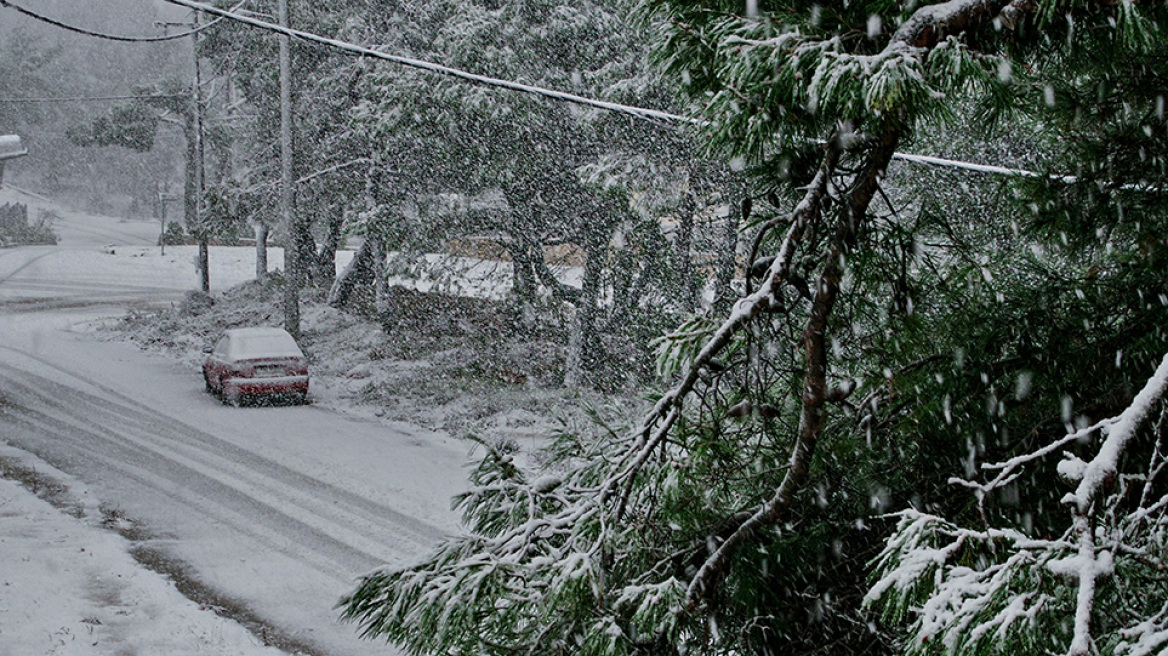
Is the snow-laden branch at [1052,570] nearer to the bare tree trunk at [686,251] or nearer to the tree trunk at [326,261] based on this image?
the bare tree trunk at [686,251]

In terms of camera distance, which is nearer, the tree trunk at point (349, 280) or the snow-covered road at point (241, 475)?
the snow-covered road at point (241, 475)

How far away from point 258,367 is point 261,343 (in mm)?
660

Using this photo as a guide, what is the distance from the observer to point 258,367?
17484 millimetres

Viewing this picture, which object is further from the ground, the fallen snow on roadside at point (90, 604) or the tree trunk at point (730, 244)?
the tree trunk at point (730, 244)

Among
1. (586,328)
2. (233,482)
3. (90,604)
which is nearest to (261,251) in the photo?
(586,328)

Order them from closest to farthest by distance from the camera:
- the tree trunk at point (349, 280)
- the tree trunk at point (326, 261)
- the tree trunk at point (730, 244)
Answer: the tree trunk at point (730, 244) → the tree trunk at point (349, 280) → the tree trunk at point (326, 261)

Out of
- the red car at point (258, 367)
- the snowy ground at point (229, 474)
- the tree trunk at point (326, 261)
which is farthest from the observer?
the tree trunk at point (326, 261)

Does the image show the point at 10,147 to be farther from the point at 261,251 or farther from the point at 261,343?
the point at 261,251

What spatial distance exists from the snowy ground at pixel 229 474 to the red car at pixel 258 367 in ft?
1.51

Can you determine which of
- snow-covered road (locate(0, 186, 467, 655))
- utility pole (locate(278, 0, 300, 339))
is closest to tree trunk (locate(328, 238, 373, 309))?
snow-covered road (locate(0, 186, 467, 655))

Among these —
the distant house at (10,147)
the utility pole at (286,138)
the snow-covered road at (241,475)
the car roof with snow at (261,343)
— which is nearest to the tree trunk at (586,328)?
the snow-covered road at (241,475)

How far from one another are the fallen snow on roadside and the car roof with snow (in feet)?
23.7

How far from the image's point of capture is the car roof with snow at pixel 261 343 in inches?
696

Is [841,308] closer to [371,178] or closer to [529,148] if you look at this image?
[529,148]
